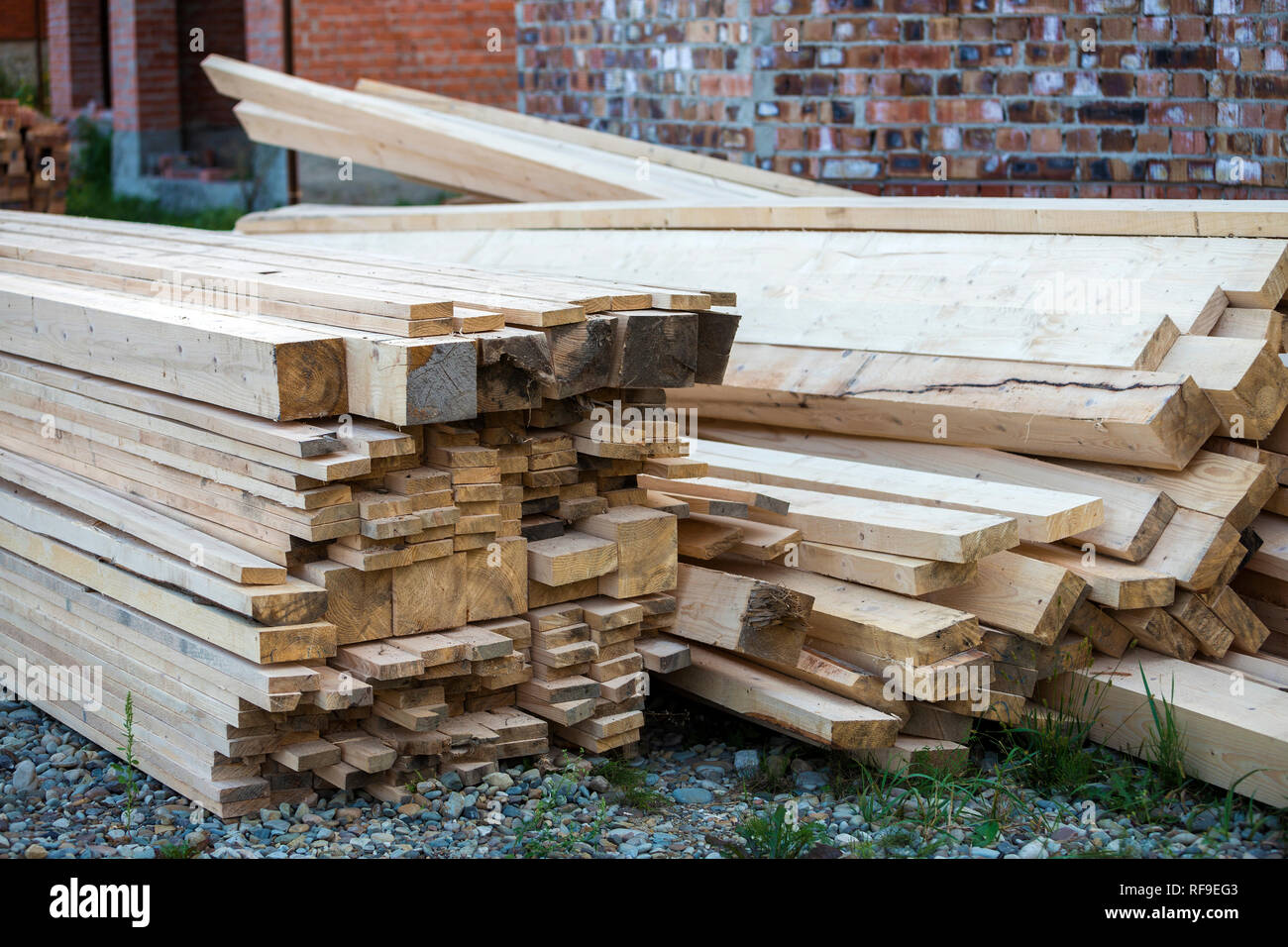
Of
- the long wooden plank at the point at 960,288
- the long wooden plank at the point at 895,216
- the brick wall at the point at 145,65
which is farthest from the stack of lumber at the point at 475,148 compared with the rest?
the brick wall at the point at 145,65

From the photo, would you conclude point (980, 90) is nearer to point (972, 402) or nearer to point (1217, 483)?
point (972, 402)

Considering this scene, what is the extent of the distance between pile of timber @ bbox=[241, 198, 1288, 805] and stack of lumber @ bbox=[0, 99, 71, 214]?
24.9 feet

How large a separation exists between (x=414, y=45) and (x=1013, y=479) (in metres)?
9.39

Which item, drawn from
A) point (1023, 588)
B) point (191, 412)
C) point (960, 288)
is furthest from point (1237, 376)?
point (191, 412)

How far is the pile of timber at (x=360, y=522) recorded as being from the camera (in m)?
3.29

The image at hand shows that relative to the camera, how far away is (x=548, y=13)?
9.01 m

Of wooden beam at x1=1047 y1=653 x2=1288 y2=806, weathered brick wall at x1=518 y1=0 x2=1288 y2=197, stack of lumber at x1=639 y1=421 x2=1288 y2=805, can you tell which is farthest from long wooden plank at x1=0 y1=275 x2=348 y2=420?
weathered brick wall at x1=518 y1=0 x2=1288 y2=197

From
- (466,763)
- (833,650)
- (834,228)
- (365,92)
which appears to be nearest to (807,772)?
(833,650)

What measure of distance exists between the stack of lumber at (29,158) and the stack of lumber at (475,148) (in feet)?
9.35

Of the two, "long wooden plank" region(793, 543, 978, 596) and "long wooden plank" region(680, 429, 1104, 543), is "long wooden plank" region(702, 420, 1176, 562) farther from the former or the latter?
"long wooden plank" region(793, 543, 978, 596)

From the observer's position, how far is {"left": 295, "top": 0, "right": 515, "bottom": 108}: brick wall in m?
12.1
